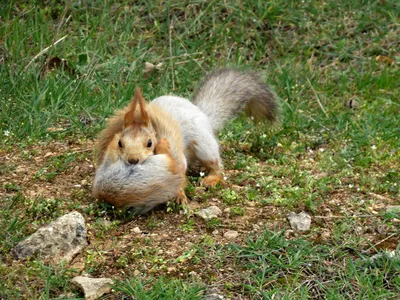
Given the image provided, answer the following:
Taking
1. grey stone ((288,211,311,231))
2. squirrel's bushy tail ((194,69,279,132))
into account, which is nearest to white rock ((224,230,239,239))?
grey stone ((288,211,311,231))

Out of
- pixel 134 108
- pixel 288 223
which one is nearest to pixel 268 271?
pixel 288 223

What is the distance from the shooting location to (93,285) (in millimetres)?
3898

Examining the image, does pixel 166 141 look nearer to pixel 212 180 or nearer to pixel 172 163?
pixel 172 163

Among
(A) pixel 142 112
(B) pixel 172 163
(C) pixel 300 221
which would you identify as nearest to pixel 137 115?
(A) pixel 142 112

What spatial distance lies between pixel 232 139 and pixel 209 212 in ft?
4.93

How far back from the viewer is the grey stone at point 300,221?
454 cm

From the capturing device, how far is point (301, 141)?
6152 millimetres

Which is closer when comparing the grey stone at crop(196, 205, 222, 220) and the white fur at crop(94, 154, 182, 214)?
the white fur at crop(94, 154, 182, 214)

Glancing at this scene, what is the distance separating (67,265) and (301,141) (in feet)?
8.47

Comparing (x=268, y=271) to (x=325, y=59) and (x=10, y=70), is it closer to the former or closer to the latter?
Result: (x=10, y=70)

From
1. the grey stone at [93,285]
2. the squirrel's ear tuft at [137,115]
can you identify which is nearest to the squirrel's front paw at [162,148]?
the squirrel's ear tuft at [137,115]

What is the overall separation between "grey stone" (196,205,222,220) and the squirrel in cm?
14

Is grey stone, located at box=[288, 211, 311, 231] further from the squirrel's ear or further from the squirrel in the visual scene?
the squirrel's ear

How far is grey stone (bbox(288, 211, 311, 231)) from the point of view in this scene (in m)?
4.54
